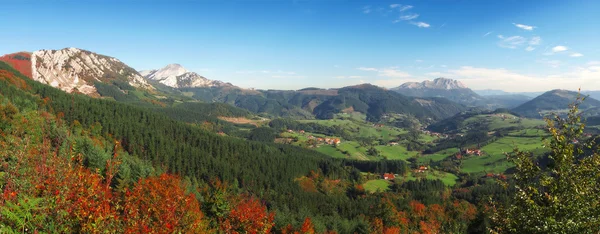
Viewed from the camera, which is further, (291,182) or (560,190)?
(291,182)

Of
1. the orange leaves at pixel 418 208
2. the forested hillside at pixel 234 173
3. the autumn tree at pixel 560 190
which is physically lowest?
the orange leaves at pixel 418 208

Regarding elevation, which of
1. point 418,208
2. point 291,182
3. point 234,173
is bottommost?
point 418,208

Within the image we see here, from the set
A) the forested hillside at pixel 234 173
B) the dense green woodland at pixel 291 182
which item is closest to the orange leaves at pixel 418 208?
the forested hillside at pixel 234 173

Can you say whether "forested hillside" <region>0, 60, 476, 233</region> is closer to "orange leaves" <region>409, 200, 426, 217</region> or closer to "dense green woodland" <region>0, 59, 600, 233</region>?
"orange leaves" <region>409, 200, 426, 217</region>

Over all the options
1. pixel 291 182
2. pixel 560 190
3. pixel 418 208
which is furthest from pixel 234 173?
pixel 560 190

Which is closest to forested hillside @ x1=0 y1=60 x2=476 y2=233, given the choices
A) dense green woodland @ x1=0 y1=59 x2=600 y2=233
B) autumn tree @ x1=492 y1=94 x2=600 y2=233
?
dense green woodland @ x1=0 y1=59 x2=600 y2=233

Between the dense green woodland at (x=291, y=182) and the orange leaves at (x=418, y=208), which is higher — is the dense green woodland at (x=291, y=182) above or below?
above

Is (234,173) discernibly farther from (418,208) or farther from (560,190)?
(560,190)

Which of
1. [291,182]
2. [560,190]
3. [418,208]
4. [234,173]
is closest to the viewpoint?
[560,190]

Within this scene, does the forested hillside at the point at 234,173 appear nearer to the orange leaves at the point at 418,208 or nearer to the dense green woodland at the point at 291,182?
the orange leaves at the point at 418,208

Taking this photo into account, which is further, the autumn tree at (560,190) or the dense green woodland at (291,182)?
the dense green woodland at (291,182)

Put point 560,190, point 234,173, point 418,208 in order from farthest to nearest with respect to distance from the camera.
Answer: point 234,173 < point 418,208 < point 560,190


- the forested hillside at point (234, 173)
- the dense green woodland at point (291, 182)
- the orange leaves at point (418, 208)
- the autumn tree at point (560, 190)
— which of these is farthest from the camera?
the orange leaves at point (418, 208)

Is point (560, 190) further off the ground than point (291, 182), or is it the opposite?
point (560, 190)
